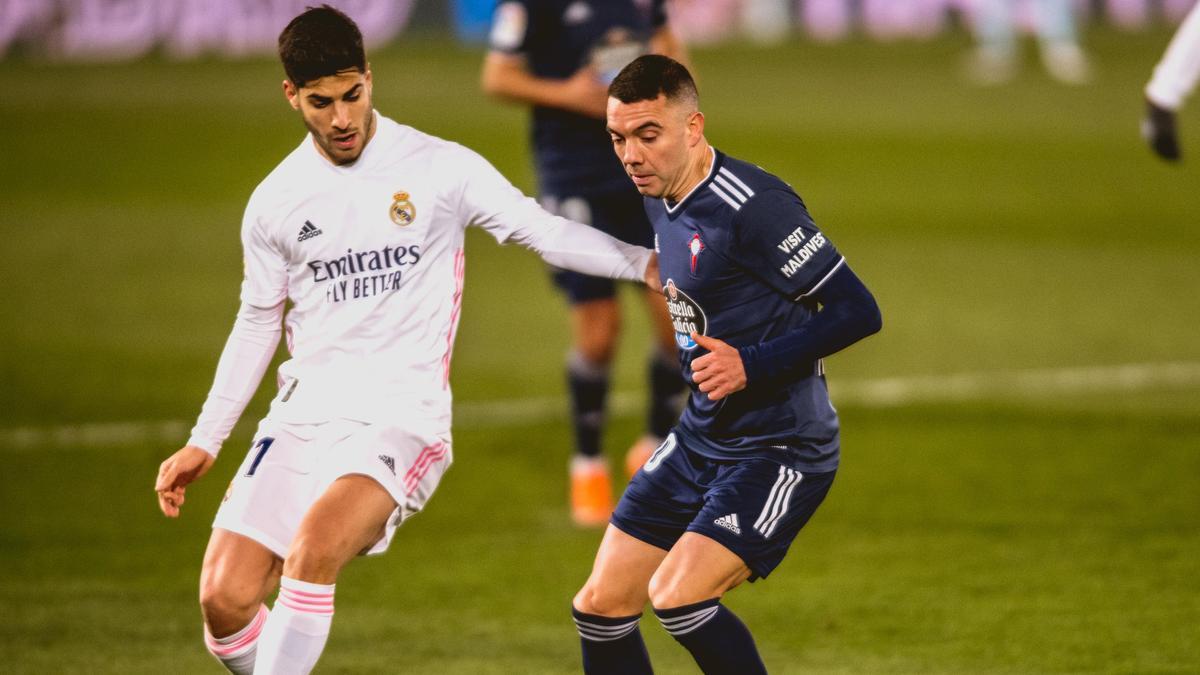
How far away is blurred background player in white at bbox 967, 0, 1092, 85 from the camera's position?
89.0 feet

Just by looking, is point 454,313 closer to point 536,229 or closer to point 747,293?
point 536,229

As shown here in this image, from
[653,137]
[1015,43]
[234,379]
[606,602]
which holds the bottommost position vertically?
[1015,43]

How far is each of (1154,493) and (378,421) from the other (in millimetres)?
4266

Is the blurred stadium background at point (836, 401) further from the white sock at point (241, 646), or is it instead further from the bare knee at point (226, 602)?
the bare knee at point (226, 602)

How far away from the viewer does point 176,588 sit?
6.89 metres

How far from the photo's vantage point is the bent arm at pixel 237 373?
5117mm

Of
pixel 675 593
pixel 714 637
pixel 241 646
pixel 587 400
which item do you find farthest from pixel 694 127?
pixel 587 400

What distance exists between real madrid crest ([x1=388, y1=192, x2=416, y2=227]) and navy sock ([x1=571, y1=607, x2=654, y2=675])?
1.21 m

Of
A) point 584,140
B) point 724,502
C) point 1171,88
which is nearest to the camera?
point 724,502

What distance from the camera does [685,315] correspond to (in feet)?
16.0

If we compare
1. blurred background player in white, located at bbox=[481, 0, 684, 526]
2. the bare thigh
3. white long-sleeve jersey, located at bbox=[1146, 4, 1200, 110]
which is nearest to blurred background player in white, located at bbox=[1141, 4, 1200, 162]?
white long-sleeve jersey, located at bbox=[1146, 4, 1200, 110]

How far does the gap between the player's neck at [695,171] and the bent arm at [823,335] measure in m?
0.47

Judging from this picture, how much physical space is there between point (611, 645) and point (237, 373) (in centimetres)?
134

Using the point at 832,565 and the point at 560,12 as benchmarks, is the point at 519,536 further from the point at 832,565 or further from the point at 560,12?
the point at 560,12
